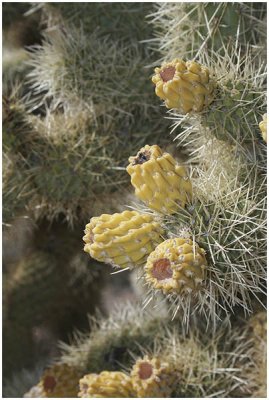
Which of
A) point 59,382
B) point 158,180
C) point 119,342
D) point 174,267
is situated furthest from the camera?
point 119,342

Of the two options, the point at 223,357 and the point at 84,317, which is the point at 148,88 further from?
the point at 84,317

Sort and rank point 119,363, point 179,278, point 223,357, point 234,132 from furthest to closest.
→ point 119,363
point 223,357
point 234,132
point 179,278

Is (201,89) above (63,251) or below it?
above

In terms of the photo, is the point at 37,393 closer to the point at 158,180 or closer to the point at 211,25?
the point at 158,180

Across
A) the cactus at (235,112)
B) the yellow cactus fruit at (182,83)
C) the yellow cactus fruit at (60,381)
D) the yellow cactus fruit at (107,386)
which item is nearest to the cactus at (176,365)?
the yellow cactus fruit at (107,386)

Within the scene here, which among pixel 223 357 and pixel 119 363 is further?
pixel 119 363

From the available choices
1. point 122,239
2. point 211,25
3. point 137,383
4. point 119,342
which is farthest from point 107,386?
point 211,25

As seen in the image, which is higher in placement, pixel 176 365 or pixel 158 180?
pixel 158 180

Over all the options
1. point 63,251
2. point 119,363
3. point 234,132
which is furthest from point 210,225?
point 63,251
